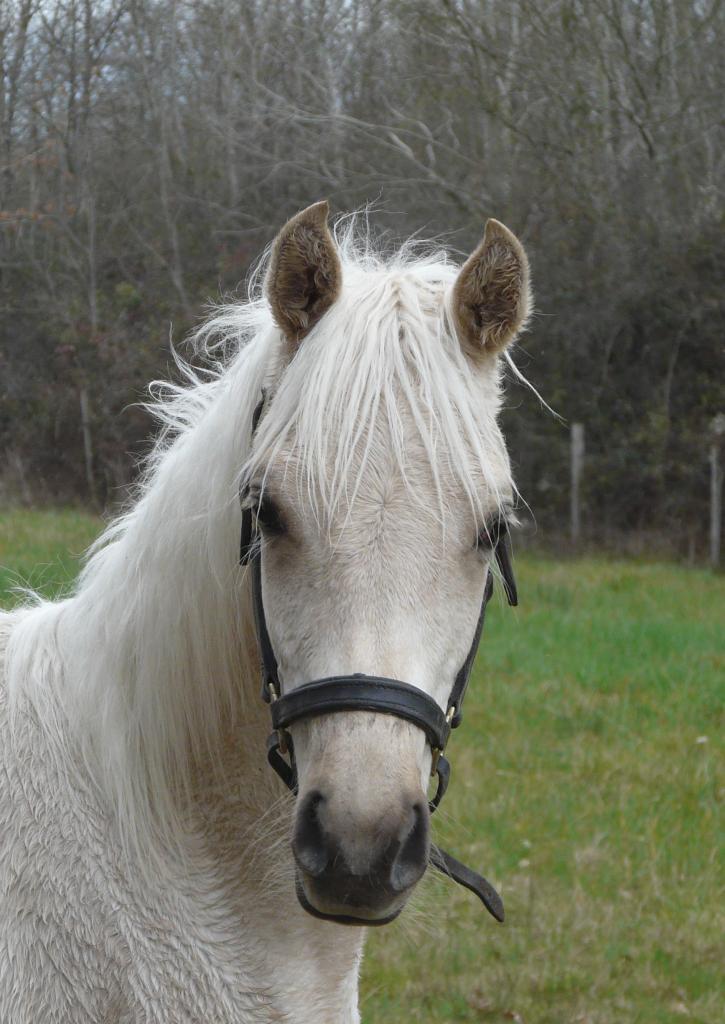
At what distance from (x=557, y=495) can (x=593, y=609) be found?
4069 millimetres

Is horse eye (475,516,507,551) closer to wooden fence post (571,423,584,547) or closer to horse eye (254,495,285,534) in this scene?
horse eye (254,495,285,534)

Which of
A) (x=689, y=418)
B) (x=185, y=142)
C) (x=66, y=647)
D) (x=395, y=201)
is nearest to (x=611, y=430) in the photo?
(x=689, y=418)

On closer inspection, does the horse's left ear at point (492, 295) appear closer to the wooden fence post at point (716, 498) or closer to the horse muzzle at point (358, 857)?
the horse muzzle at point (358, 857)

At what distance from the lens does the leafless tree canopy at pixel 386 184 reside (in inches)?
484

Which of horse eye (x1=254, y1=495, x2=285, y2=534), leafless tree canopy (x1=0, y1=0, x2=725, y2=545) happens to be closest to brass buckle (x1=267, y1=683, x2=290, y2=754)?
horse eye (x1=254, y1=495, x2=285, y2=534)

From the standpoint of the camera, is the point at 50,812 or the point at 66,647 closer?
the point at 50,812

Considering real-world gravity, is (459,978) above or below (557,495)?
above

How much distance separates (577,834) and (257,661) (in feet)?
10.2

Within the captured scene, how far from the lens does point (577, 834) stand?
4723 mm

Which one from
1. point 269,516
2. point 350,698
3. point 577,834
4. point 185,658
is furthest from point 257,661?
point 577,834

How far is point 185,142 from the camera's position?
642 inches

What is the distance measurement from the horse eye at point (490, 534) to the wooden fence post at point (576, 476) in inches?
404

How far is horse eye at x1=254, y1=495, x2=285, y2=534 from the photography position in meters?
1.82

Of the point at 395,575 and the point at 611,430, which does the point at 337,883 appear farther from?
the point at 611,430
